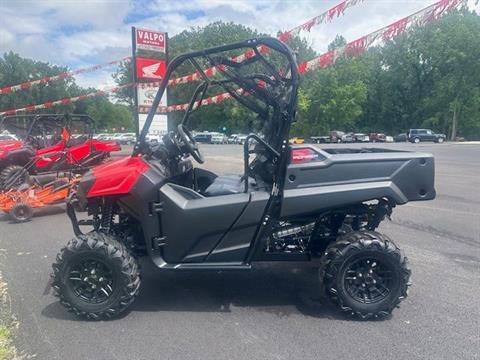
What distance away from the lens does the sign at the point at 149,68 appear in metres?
11.9

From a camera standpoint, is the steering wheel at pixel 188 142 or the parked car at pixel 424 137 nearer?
the steering wheel at pixel 188 142

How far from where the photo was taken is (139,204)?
367 centimetres

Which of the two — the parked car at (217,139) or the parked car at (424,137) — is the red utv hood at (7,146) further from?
the parked car at (424,137)

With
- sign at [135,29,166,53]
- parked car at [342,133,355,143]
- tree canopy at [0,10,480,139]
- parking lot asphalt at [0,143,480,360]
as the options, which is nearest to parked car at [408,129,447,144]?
tree canopy at [0,10,480,139]

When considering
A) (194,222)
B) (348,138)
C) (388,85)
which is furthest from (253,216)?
(388,85)

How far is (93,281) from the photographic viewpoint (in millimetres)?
3664

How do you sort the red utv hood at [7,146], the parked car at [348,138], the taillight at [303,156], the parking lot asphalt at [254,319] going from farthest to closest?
the parked car at [348,138]
the red utv hood at [7,146]
the taillight at [303,156]
the parking lot asphalt at [254,319]

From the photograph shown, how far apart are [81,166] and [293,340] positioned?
8642 mm

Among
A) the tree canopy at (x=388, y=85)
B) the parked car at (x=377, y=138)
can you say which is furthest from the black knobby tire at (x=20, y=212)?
the parked car at (x=377, y=138)

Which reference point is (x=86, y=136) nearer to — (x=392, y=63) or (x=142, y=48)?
(x=142, y=48)

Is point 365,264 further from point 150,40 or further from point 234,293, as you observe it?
point 150,40

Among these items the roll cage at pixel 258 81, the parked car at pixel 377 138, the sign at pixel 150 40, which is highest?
the sign at pixel 150 40

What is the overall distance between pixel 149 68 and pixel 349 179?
9.65m

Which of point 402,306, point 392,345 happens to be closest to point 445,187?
point 402,306
